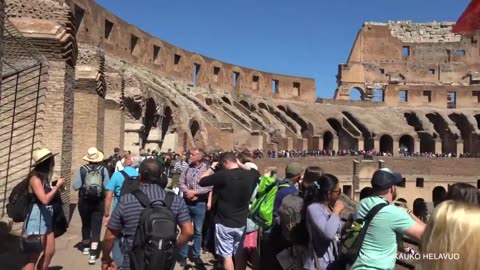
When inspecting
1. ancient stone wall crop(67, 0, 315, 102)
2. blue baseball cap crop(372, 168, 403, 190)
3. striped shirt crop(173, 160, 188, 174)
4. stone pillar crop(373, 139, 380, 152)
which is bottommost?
striped shirt crop(173, 160, 188, 174)

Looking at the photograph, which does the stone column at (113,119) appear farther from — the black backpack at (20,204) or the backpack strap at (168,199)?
the backpack strap at (168,199)

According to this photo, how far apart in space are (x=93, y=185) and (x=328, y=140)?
32.2 m

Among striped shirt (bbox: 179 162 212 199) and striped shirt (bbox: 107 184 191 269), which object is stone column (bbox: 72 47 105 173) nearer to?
striped shirt (bbox: 179 162 212 199)

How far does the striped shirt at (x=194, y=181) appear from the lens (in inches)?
220

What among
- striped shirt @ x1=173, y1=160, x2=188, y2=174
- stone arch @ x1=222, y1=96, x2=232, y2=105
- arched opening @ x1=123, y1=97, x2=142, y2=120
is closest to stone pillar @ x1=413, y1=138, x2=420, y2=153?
stone arch @ x1=222, y1=96, x2=232, y2=105

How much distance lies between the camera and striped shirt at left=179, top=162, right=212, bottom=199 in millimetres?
5586

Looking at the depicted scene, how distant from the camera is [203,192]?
557 cm

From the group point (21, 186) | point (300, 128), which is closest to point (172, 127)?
point (300, 128)

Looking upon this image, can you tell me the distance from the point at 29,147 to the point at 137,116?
9715 millimetres

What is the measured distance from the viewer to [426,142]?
36.9 meters

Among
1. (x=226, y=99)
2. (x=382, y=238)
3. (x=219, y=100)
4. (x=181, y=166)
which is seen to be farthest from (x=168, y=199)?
(x=226, y=99)

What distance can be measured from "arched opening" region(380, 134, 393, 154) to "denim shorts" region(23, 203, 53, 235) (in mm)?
34534

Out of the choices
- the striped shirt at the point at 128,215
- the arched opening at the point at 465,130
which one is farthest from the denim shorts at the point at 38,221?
the arched opening at the point at 465,130

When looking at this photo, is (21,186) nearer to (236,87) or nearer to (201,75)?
(201,75)
